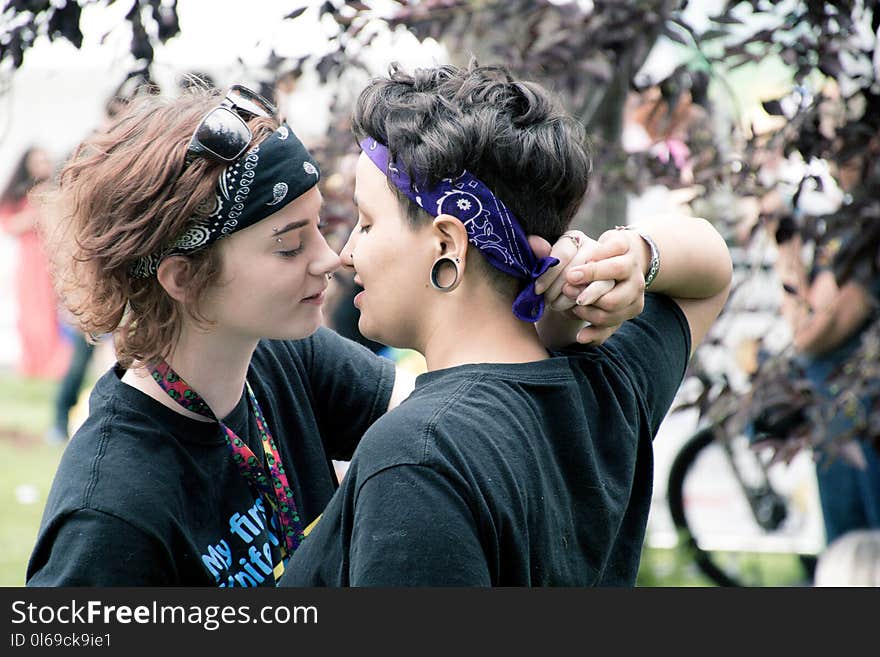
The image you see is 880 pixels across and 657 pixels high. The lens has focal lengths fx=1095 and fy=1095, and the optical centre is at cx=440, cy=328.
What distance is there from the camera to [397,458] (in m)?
1.44

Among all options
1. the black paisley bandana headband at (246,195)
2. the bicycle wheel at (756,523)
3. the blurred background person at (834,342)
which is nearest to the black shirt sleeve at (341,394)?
the black paisley bandana headband at (246,195)

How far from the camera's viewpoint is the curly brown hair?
191 centimetres

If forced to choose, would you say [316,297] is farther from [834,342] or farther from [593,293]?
[834,342]

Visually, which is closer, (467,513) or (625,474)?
(467,513)

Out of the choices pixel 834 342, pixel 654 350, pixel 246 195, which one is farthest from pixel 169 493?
pixel 834 342

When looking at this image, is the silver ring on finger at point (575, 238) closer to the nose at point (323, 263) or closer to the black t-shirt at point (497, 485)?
the black t-shirt at point (497, 485)

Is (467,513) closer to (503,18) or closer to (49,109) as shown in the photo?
(503,18)

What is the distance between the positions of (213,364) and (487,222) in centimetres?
65

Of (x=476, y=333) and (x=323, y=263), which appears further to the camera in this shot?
(x=323, y=263)

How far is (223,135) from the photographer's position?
190 centimetres

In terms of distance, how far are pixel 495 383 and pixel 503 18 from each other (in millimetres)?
1901

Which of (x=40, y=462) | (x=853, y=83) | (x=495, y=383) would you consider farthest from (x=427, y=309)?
(x=40, y=462)

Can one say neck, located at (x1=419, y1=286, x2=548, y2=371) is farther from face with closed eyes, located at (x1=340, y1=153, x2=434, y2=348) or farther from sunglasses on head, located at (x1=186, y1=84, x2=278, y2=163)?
sunglasses on head, located at (x1=186, y1=84, x2=278, y2=163)

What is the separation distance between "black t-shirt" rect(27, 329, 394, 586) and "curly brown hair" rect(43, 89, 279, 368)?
0.14m
